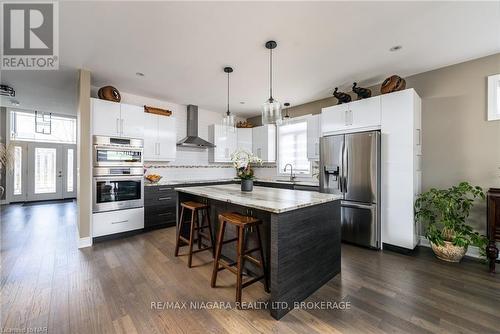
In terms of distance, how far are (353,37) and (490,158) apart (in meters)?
2.47

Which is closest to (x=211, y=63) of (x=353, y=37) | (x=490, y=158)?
(x=353, y=37)

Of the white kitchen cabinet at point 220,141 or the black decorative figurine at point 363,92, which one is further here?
the white kitchen cabinet at point 220,141

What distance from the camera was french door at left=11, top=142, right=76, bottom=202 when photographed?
21.7ft

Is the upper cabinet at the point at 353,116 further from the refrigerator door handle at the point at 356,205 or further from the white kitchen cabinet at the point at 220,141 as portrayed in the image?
the white kitchen cabinet at the point at 220,141

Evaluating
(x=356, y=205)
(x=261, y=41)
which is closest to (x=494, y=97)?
(x=356, y=205)

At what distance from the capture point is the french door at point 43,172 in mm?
6602

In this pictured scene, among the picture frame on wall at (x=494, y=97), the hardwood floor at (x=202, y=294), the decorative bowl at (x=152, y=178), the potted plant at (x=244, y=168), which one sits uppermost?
the picture frame on wall at (x=494, y=97)

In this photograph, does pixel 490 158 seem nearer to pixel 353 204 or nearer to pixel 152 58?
pixel 353 204

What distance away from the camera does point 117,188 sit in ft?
12.3

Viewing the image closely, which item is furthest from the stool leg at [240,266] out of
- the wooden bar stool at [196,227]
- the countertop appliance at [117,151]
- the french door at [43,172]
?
the french door at [43,172]

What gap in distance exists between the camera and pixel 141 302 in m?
1.96

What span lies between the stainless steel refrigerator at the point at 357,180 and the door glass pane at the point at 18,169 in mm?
8850

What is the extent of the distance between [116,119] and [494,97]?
566 centimetres

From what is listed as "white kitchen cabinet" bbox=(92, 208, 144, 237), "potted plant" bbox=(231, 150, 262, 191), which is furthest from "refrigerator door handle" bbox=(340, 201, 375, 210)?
"white kitchen cabinet" bbox=(92, 208, 144, 237)
